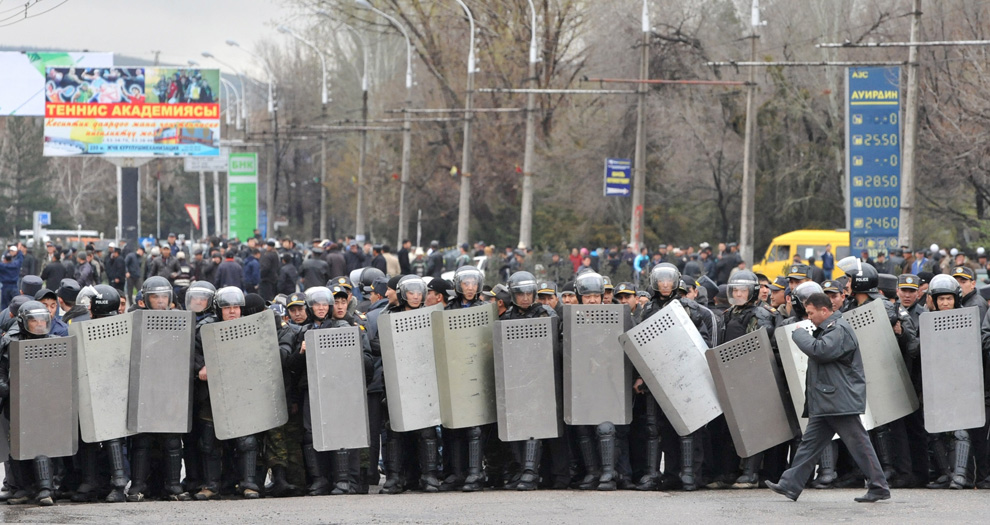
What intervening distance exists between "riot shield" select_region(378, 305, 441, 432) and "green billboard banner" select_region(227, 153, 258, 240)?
45.7 metres

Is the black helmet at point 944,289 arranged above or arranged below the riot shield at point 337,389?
above

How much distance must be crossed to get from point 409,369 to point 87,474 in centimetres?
239

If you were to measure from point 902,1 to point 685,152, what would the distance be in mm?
8485

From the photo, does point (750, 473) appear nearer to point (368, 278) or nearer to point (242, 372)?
point (242, 372)

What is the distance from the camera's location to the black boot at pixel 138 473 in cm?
955

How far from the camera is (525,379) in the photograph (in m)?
9.73

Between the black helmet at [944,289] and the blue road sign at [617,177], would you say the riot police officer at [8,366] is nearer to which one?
the black helmet at [944,289]

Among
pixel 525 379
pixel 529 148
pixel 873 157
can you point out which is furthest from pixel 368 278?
pixel 529 148

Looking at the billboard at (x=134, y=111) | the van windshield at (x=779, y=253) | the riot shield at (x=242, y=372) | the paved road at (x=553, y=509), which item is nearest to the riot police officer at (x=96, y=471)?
the paved road at (x=553, y=509)

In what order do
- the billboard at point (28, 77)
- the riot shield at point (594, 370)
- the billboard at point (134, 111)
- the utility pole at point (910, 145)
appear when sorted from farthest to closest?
the billboard at point (28, 77) < the billboard at point (134, 111) < the utility pole at point (910, 145) < the riot shield at point (594, 370)

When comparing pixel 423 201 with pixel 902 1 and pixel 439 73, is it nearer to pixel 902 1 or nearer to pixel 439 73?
pixel 439 73

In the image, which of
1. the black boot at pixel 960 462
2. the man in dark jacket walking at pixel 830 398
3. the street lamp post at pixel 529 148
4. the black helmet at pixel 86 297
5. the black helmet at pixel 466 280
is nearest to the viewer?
the man in dark jacket walking at pixel 830 398

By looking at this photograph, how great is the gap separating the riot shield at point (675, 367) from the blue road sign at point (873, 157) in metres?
13.7

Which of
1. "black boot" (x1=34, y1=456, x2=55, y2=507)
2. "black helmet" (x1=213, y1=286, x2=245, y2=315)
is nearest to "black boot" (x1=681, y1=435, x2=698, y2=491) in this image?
"black helmet" (x1=213, y1=286, x2=245, y2=315)
